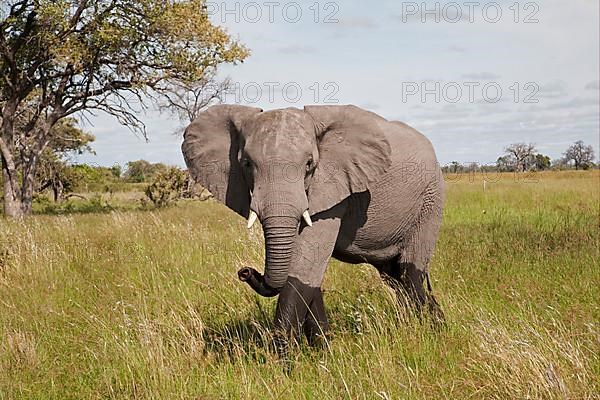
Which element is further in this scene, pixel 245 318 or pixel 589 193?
pixel 589 193

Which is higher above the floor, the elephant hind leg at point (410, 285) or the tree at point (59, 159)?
the tree at point (59, 159)

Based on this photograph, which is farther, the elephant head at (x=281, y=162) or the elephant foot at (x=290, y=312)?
the elephant foot at (x=290, y=312)

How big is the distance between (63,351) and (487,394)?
3410 mm

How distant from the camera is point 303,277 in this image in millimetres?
4453

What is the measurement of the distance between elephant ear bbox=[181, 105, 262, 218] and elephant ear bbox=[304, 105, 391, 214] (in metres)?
0.53

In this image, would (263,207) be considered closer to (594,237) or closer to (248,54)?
(594,237)

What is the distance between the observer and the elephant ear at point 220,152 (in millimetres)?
4664

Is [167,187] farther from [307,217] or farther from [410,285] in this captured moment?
[307,217]

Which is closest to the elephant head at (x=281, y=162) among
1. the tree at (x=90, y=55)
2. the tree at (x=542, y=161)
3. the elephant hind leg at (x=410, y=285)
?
the elephant hind leg at (x=410, y=285)

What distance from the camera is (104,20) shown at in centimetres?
1798

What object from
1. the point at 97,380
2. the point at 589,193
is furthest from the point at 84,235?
the point at 589,193

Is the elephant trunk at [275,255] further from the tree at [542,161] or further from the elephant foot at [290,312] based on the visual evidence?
the tree at [542,161]

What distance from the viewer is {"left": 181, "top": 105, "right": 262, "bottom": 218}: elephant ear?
4.66 metres

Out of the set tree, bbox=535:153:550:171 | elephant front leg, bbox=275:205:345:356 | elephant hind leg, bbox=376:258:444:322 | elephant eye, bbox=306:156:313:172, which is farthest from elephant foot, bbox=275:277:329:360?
tree, bbox=535:153:550:171
